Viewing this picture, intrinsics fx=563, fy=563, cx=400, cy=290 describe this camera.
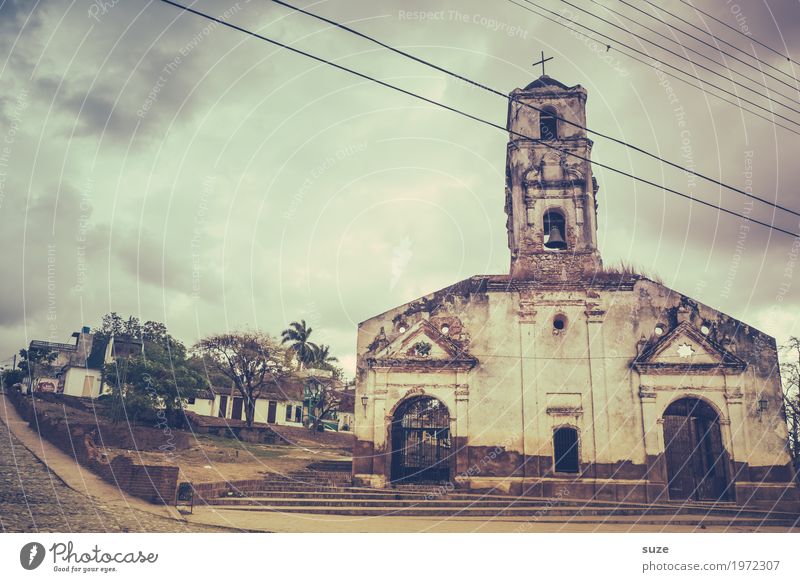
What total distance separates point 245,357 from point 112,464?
21319 mm

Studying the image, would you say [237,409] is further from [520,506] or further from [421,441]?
[520,506]

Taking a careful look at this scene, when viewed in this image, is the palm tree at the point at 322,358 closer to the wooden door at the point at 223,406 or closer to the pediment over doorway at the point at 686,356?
the wooden door at the point at 223,406

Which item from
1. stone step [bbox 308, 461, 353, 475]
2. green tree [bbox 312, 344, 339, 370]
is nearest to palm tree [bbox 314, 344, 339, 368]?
green tree [bbox 312, 344, 339, 370]

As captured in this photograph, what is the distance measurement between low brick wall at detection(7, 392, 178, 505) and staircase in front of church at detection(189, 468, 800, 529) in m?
1.15

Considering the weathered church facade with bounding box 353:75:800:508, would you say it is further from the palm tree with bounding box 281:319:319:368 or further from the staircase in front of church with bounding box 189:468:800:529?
the palm tree with bounding box 281:319:319:368

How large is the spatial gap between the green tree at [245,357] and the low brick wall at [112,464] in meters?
12.9

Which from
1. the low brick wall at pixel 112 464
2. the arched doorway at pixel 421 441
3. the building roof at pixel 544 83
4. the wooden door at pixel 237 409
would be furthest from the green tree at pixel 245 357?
the building roof at pixel 544 83

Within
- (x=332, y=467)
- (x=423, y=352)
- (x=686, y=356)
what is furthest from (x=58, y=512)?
(x=686, y=356)

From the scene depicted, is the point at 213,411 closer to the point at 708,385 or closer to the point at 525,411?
the point at 525,411

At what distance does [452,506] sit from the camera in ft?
45.7

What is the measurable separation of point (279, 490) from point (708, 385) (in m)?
11.8

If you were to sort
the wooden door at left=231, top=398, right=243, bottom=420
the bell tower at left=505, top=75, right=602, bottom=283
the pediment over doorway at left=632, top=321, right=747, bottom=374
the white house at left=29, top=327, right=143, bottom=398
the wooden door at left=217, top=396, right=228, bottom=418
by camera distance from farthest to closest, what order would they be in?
the wooden door at left=231, top=398, right=243, bottom=420 → the wooden door at left=217, top=396, right=228, bottom=418 → the white house at left=29, top=327, right=143, bottom=398 → the bell tower at left=505, top=75, right=602, bottom=283 → the pediment over doorway at left=632, top=321, right=747, bottom=374

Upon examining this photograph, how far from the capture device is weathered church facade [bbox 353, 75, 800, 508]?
15039mm
